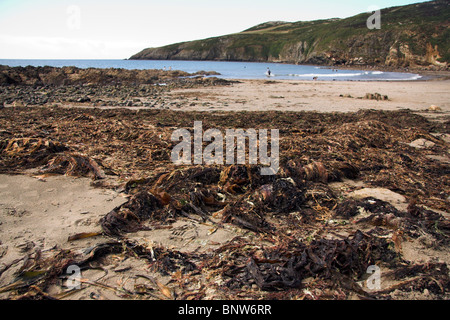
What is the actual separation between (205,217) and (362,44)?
228 ft

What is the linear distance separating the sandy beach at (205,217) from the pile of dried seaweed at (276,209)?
0.05 feet

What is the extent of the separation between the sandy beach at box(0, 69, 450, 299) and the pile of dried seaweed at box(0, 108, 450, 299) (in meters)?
0.01

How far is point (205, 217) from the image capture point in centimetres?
313

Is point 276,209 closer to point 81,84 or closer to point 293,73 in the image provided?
point 81,84

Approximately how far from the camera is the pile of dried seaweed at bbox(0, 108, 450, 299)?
85.5 inches

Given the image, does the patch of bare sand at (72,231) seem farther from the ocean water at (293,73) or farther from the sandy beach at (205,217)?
the ocean water at (293,73)

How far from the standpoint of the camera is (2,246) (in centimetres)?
252

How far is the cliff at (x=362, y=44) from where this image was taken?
48.1 metres

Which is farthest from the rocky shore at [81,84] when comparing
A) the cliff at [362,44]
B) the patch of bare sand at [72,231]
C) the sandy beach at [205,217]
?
the cliff at [362,44]

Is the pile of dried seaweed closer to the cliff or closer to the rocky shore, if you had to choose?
the rocky shore

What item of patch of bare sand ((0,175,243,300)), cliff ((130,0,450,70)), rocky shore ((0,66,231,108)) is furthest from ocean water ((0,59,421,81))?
patch of bare sand ((0,175,243,300))

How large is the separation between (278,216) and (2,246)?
257 cm
